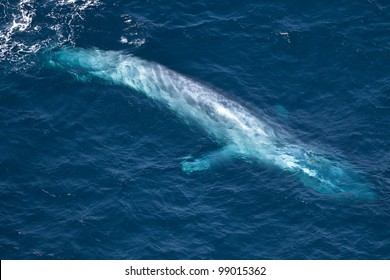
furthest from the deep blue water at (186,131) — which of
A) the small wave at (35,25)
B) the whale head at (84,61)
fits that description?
the whale head at (84,61)

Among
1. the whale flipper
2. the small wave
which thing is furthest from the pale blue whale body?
the small wave

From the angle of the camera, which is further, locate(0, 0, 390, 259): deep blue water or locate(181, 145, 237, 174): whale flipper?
locate(181, 145, 237, 174): whale flipper

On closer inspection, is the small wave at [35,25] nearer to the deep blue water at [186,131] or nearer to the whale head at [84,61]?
the deep blue water at [186,131]

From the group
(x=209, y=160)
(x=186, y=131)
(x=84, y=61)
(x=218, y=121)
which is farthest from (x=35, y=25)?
(x=209, y=160)

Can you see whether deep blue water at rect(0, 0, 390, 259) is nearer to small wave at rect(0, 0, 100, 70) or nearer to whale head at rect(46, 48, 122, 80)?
small wave at rect(0, 0, 100, 70)
